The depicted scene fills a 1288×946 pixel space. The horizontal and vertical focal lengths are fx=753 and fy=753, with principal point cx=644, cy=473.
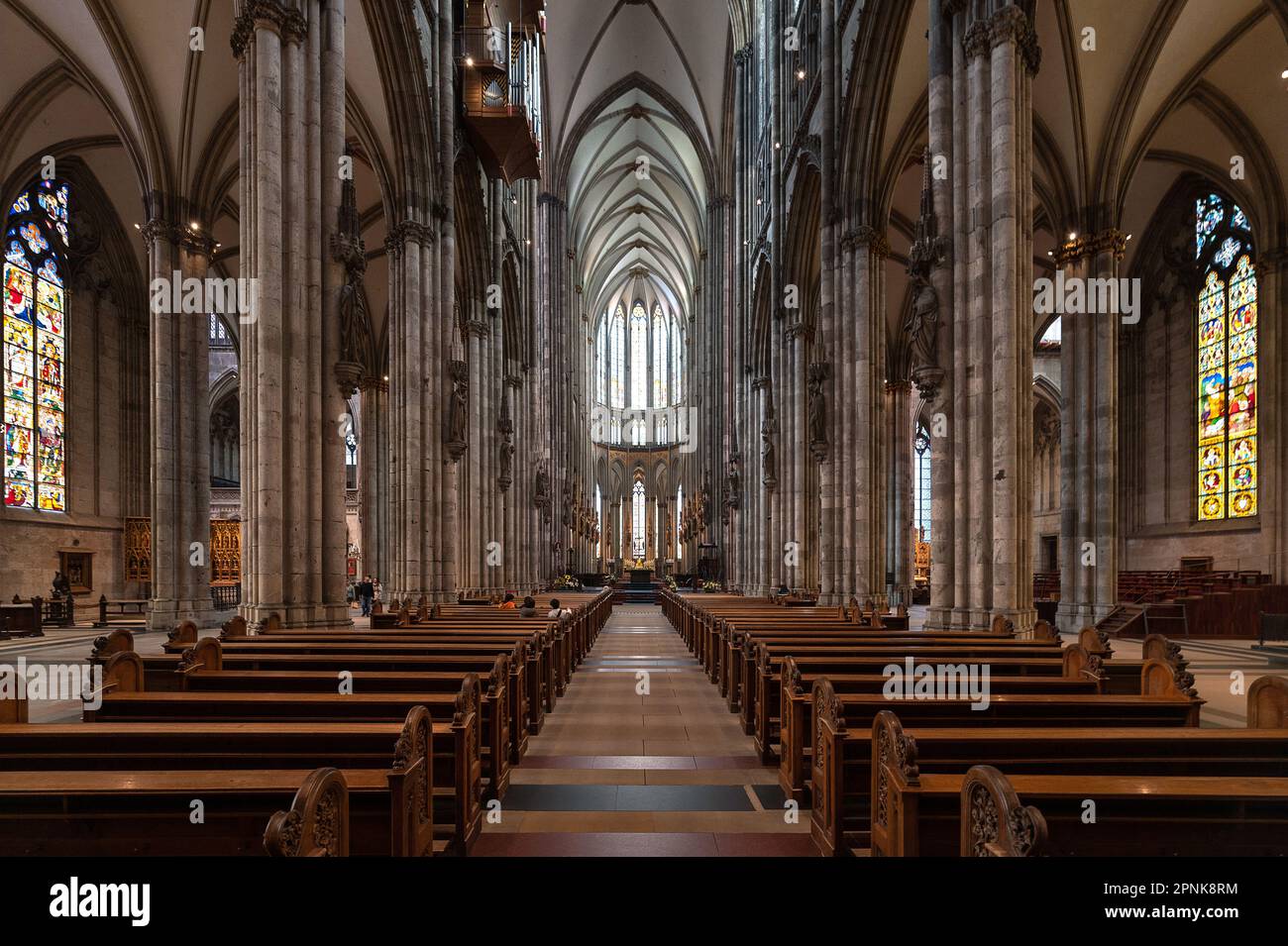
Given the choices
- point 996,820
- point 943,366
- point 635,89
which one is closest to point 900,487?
point 943,366

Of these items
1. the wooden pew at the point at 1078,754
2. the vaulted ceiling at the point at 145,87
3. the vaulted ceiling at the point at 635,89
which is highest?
the vaulted ceiling at the point at 635,89

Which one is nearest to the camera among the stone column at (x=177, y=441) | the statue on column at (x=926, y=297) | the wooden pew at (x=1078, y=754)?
the wooden pew at (x=1078, y=754)

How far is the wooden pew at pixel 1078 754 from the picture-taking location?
354 cm

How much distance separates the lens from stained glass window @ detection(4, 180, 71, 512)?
822 inches

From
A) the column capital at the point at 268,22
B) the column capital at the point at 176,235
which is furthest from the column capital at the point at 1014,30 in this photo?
the column capital at the point at 176,235

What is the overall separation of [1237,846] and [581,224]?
4917 cm

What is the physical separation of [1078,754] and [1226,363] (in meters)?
24.9

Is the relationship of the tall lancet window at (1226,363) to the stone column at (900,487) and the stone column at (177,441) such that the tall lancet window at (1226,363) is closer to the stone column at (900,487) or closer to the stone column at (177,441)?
the stone column at (900,487)

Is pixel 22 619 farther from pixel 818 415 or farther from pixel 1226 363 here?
pixel 1226 363

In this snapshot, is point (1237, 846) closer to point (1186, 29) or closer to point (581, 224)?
point (1186, 29)

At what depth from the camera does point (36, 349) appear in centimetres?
2172

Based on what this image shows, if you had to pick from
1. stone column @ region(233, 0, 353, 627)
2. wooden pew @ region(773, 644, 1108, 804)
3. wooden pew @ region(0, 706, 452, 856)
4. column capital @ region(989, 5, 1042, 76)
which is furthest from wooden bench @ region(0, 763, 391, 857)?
column capital @ region(989, 5, 1042, 76)

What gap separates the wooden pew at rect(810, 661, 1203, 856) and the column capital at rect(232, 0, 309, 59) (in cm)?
1103

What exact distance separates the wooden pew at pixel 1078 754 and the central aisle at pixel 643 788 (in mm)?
1073
